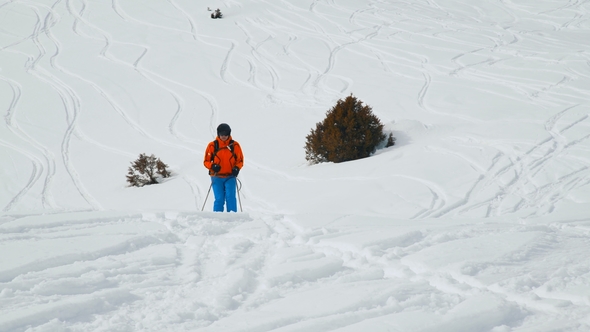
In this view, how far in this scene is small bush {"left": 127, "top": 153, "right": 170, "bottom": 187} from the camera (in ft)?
40.4

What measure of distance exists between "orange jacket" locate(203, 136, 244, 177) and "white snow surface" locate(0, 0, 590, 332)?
133 centimetres

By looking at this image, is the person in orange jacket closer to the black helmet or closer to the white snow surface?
the black helmet

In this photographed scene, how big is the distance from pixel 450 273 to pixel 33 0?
1387 inches

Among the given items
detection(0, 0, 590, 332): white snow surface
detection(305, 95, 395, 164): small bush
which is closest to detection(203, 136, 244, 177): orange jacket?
detection(0, 0, 590, 332): white snow surface

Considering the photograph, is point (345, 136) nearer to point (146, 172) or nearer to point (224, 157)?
point (224, 157)

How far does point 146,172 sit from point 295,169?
398 cm

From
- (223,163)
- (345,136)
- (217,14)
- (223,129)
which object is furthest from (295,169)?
(217,14)

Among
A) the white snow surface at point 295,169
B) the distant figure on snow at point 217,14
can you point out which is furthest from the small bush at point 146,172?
the distant figure on snow at point 217,14

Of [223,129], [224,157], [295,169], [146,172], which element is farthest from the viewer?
[146,172]

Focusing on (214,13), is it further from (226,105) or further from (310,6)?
(226,105)

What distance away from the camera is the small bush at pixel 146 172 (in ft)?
40.4

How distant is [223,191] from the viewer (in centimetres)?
Result: 762

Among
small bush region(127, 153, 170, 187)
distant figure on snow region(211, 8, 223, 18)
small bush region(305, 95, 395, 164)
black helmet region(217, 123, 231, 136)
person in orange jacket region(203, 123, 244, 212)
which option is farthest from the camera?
distant figure on snow region(211, 8, 223, 18)

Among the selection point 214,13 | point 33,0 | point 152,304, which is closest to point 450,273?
point 152,304
